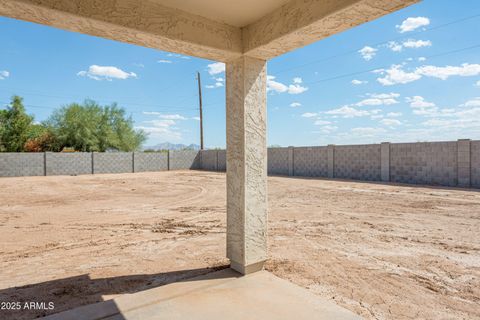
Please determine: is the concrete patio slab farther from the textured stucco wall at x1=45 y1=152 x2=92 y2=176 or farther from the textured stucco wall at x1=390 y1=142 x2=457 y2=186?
the textured stucco wall at x1=45 y1=152 x2=92 y2=176

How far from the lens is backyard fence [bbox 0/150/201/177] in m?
19.5

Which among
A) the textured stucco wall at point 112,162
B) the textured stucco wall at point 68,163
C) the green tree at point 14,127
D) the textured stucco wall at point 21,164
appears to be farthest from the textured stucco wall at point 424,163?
the green tree at point 14,127

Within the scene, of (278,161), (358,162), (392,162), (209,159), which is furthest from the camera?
(209,159)

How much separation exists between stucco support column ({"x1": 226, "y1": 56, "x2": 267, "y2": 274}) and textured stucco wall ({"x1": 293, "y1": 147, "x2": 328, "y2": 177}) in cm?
1503

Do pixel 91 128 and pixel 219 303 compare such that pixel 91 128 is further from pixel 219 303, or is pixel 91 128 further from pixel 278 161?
pixel 219 303

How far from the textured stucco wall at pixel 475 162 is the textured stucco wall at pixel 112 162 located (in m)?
22.5

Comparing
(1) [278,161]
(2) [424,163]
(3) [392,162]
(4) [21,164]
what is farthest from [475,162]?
(4) [21,164]

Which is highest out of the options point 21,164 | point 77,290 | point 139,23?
point 139,23

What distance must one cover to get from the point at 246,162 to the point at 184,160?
24.7 meters

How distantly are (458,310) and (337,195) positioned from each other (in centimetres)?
813

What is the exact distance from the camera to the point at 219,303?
280cm

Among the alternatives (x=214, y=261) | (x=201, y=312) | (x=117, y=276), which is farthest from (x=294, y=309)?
(x=117, y=276)

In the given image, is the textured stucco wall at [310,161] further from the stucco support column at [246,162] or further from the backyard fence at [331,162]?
the stucco support column at [246,162]

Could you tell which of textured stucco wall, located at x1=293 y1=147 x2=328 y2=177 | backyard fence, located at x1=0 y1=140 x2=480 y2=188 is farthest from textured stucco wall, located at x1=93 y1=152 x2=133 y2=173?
textured stucco wall, located at x1=293 y1=147 x2=328 y2=177
